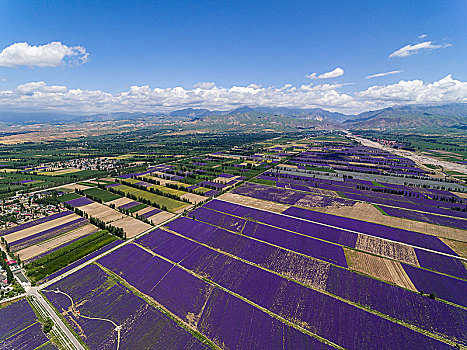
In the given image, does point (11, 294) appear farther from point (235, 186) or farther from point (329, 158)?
point (329, 158)

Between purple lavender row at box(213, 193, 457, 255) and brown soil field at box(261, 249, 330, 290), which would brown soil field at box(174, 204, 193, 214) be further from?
brown soil field at box(261, 249, 330, 290)

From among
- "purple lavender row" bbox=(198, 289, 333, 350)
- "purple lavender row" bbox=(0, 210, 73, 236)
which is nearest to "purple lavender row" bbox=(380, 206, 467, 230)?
"purple lavender row" bbox=(198, 289, 333, 350)

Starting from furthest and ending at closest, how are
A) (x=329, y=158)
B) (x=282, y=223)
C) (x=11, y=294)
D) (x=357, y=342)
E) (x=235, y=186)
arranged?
(x=329, y=158) < (x=235, y=186) < (x=282, y=223) < (x=11, y=294) < (x=357, y=342)

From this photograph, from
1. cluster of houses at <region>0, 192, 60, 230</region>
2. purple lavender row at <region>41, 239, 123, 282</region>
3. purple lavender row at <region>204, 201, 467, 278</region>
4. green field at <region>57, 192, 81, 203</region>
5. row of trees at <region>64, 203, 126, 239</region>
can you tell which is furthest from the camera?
green field at <region>57, 192, 81, 203</region>

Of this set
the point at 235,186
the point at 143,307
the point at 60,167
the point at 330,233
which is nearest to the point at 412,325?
the point at 330,233

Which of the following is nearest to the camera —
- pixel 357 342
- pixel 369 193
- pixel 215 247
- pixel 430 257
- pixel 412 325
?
pixel 357 342

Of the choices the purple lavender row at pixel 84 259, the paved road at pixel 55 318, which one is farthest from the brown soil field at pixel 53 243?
the paved road at pixel 55 318

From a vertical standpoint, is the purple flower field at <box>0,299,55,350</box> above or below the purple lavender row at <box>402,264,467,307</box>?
below
